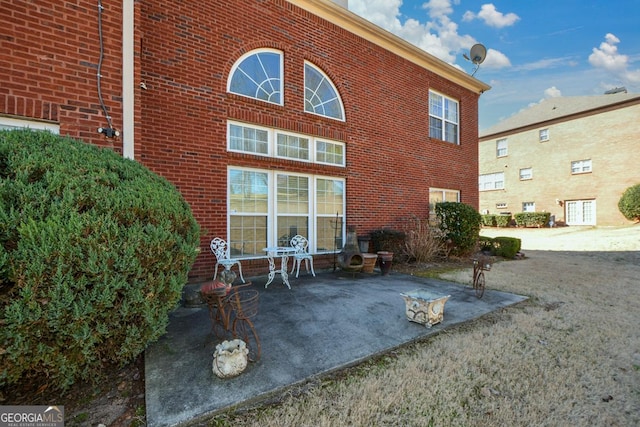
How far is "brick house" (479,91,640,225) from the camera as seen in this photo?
18750mm

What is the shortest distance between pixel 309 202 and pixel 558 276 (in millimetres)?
6184

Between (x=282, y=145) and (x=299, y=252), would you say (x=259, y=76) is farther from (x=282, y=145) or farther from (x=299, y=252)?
(x=299, y=252)

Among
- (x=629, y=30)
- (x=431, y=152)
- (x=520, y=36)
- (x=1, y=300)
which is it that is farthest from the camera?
(x=629, y=30)

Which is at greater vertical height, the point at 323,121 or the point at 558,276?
the point at 323,121

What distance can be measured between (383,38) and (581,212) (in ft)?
70.2

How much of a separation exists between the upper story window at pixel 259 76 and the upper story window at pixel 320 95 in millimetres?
754

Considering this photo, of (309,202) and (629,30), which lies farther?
(629,30)

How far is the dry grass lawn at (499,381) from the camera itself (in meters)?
2.12

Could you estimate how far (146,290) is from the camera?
234cm

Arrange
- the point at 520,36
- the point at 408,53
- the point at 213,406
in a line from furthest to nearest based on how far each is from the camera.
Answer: the point at 520,36 < the point at 408,53 < the point at 213,406

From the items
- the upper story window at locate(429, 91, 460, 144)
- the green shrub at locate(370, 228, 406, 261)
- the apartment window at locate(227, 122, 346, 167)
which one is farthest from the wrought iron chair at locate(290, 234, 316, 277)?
the upper story window at locate(429, 91, 460, 144)

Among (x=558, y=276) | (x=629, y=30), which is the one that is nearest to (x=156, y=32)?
(x=558, y=276)

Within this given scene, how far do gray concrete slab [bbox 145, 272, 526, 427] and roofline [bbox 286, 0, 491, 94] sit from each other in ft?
21.5

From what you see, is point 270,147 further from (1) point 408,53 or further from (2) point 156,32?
(1) point 408,53
